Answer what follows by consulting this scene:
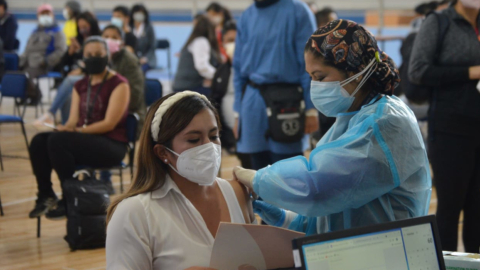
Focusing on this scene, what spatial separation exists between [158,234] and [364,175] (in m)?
0.57

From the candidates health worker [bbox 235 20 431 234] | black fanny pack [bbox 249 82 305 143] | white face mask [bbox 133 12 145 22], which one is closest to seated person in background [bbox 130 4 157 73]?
→ white face mask [bbox 133 12 145 22]

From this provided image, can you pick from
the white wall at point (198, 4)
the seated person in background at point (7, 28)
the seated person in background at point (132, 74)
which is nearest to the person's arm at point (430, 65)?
the seated person in background at point (132, 74)

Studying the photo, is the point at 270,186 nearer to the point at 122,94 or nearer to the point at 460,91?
the point at 460,91

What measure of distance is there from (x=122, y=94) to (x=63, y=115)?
1.41m

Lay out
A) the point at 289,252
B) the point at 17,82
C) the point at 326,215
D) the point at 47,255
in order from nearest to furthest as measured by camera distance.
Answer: the point at 289,252 < the point at 326,215 < the point at 47,255 < the point at 17,82

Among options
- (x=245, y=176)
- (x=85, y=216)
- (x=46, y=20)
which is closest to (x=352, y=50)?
(x=245, y=176)

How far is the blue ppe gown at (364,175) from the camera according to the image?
1.70 m

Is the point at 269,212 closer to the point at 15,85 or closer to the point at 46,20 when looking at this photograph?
the point at 15,85

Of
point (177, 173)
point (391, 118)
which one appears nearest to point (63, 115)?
point (177, 173)

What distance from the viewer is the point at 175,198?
6.08ft

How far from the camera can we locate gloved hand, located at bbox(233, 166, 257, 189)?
72.6 inches

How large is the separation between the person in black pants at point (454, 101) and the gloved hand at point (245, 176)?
149cm

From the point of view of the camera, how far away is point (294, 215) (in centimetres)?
201

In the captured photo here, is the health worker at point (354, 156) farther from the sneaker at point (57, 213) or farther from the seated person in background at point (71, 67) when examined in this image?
the seated person in background at point (71, 67)
